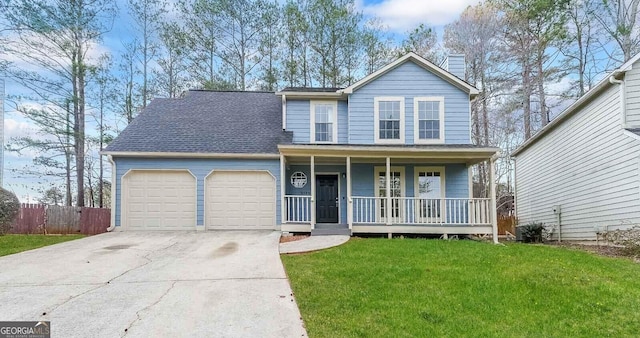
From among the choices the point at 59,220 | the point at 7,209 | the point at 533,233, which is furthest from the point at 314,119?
the point at 7,209

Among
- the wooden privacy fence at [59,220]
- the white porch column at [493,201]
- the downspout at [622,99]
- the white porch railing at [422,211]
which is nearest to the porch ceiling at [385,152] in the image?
the white porch column at [493,201]

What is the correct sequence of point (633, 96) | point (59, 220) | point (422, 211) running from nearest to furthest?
point (633, 96), point (422, 211), point (59, 220)

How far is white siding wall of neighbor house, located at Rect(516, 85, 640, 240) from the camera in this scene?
30.7ft

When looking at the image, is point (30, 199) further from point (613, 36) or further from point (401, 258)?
point (613, 36)

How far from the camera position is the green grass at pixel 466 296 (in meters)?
4.02

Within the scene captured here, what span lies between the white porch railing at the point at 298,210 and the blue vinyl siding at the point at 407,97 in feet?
8.52

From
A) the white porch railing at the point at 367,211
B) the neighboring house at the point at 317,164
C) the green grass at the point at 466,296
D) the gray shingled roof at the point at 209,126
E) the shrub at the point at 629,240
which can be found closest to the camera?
the green grass at the point at 466,296

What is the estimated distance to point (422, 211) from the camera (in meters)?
11.7

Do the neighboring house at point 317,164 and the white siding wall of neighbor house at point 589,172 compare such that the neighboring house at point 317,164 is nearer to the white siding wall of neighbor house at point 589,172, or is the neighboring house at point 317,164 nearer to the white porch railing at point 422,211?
the white porch railing at point 422,211

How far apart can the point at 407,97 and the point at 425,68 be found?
118 cm

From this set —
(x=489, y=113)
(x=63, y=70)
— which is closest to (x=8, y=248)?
(x=63, y=70)

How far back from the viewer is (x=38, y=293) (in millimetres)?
5340

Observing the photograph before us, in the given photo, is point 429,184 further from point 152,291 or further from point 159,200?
point 152,291

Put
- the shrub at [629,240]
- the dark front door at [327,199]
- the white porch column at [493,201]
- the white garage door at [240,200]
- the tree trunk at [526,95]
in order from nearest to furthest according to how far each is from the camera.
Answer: the shrub at [629,240] → the white porch column at [493,201] → the white garage door at [240,200] → the dark front door at [327,199] → the tree trunk at [526,95]
